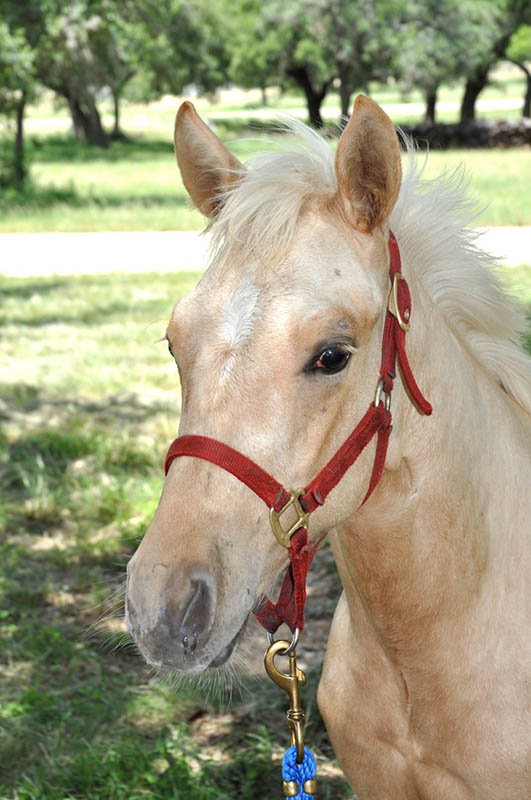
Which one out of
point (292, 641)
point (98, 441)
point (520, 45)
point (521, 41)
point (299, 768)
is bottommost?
point (98, 441)

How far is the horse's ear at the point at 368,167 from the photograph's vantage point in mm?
1663

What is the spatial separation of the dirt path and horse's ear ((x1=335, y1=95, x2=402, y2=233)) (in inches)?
346

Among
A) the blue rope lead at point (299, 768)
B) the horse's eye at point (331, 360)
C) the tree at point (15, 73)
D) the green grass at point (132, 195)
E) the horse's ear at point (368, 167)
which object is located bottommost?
the green grass at point (132, 195)

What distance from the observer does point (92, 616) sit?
405cm

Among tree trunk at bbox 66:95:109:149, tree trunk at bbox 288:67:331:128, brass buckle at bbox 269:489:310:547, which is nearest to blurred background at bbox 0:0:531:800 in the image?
brass buckle at bbox 269:489:310:547

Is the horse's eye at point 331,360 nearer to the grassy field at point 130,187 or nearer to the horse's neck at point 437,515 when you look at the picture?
the horse's neck at point 437,515

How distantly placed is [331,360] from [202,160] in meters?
0.69

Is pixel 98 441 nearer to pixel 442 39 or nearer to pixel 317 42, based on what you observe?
pixel 442 39

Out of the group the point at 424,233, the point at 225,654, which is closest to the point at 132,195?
the point at 424,233

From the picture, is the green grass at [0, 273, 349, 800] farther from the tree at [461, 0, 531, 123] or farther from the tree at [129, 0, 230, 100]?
the tree at [461, 0, 531, 123]

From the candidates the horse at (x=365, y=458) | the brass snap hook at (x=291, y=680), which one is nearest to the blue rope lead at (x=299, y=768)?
the brass snap hook at (x=291, y=680)

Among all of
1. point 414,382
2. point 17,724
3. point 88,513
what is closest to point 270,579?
point 414,382

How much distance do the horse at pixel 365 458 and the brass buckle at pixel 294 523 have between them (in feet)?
0.07

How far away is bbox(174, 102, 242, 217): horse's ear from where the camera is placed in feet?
6.56
